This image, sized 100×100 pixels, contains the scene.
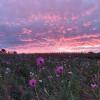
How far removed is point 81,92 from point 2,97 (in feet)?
6.18

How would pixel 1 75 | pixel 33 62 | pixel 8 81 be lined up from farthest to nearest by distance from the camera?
pixel 33 62 < pixel 1 75 < pixel 8 81

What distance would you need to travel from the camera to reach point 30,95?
793 centimetres

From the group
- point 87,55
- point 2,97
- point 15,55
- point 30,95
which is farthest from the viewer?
point 87,55

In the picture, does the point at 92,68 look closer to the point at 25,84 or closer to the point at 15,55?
the point at 25,84

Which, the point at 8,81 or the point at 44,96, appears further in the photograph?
the point at 8,81

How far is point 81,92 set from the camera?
26.2 ft

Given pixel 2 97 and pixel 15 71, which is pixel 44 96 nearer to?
pixel 2 97

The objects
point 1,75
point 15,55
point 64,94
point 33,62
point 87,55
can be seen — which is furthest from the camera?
point 87,55

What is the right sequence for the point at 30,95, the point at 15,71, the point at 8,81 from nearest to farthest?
1. the point at 30,95
2. the point at 8,81
3. the point at 15,71

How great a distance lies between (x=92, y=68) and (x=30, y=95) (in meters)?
4.26

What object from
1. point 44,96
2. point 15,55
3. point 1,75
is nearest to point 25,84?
point 1,75

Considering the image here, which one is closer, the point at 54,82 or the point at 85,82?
the point at 54,82

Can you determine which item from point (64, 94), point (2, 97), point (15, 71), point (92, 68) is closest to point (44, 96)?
point (2, 97)

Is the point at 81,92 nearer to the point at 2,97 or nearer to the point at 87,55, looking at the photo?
the point at 2,97
